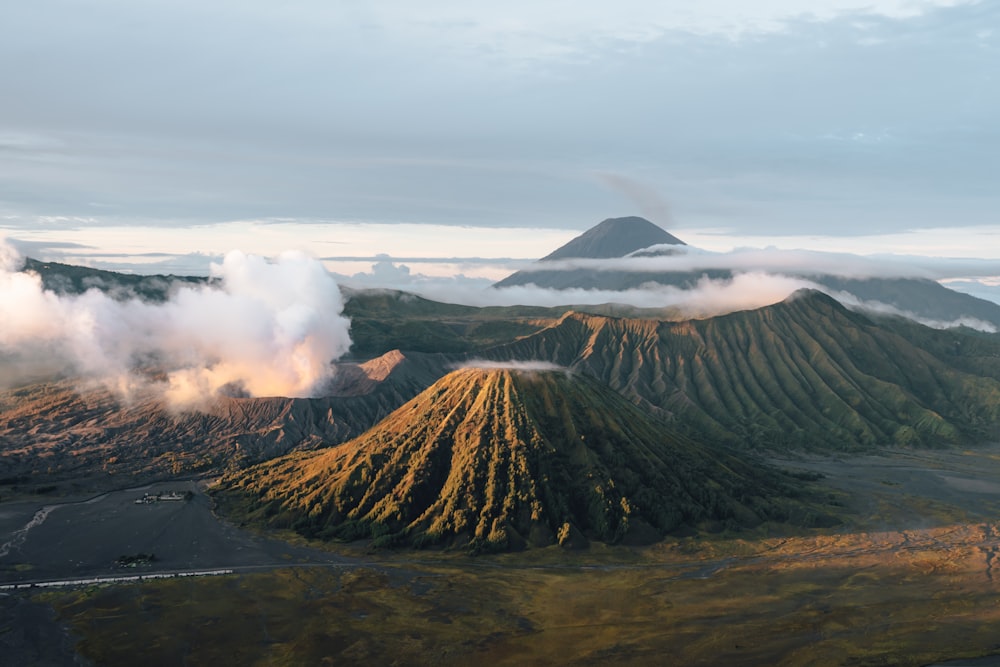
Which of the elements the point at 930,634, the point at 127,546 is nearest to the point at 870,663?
the point at 930,634

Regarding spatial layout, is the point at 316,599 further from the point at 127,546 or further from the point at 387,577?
the point at 127,546

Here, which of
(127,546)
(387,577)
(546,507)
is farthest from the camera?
(546,507)

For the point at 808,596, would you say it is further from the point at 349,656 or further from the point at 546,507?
the point at 349,656

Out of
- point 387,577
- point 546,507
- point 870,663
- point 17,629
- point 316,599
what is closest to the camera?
point 870,663

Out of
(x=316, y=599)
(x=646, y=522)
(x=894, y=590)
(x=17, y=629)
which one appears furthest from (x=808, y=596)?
(x=17, y=629)

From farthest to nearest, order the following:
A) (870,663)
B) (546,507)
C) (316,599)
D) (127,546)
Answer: (546,507) → (127,546) → (316,599) → (870,663)

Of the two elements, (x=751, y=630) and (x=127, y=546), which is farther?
(x=127, y=546)
